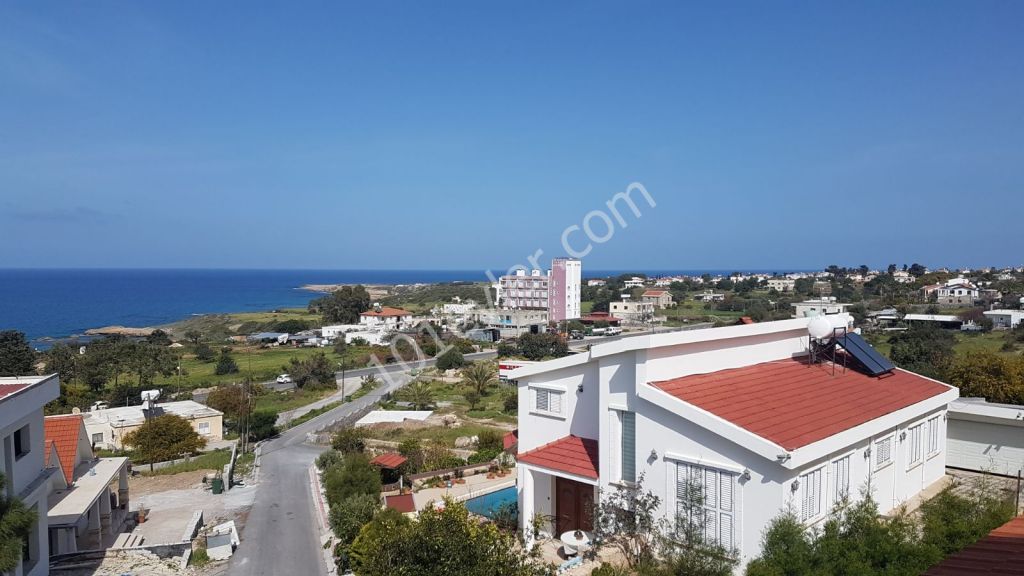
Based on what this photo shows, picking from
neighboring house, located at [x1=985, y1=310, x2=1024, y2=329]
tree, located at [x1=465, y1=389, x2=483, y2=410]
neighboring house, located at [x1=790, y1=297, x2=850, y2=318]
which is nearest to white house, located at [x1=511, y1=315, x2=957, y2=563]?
neighboring house, located at [x1=790, y1=297, x2=850, y2=318]

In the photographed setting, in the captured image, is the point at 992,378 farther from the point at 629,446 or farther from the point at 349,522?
the point at 349,522

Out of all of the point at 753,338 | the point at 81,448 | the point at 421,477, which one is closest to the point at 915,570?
the point at 753,338

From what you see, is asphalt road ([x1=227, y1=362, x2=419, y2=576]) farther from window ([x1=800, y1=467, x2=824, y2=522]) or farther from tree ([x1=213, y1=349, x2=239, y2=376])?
tree ([x1=213, y1=349, x2=239, y2=376])

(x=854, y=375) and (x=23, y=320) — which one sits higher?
(x=854, y=375)

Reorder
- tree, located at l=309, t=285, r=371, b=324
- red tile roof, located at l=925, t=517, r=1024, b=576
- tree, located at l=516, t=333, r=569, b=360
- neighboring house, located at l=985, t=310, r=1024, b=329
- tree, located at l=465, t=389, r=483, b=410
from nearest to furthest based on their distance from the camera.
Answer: red tile roof, located at l=925, t=517, r=1024, b=576
tree, located at l=465, t=389, r=483, b=410
neighboring house, located at l=985, t=310, r=1024, b=329
tree, located at l=516, t=333, r=569, b=360
tree, located at l=309, t=285, r=371, b=324

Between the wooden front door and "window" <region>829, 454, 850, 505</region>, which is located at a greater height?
"window" <region>829, 454, 850, 505</region>

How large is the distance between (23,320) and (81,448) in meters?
166

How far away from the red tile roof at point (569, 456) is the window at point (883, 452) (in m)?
6.07

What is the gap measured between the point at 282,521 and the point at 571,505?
1049 cm

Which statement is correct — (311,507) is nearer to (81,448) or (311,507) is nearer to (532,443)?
(81,448)

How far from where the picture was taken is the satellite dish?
55.7 ft

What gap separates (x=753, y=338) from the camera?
16359mm

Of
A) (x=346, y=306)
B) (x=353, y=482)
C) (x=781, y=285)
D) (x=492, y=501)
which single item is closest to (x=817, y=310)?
(x=492, y=501)

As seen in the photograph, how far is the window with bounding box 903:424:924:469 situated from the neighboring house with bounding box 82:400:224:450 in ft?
109
